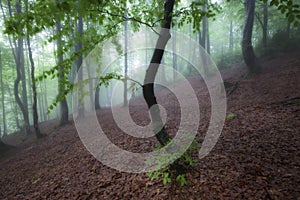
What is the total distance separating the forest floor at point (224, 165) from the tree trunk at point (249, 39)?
1640 millimetres

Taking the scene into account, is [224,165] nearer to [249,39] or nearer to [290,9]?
[290,9]

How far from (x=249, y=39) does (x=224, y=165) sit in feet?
28.2

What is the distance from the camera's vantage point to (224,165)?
3.72 meters

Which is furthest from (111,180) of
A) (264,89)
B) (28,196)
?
(264,89)

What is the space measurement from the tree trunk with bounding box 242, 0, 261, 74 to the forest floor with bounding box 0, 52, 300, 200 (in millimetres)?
1640

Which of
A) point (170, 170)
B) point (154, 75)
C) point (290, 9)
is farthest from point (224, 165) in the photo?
point (290, 9)

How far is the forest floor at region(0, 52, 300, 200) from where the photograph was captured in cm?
316

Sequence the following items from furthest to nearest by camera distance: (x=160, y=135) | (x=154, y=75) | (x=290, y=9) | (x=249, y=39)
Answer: (x=249, y=39) → (x=160, y=135) → (x=154, y=75) → (x=290, y=9)

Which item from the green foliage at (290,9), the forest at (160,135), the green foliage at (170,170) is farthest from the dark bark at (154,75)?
the green foliage at (290,9)

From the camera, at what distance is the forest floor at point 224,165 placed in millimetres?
3158

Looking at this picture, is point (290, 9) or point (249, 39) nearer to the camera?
point (290, 9)

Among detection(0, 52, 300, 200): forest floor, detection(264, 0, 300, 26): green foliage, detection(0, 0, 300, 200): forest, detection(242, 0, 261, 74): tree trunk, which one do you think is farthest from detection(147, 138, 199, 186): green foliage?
detection(242, 0, 261, 74): tree trunk

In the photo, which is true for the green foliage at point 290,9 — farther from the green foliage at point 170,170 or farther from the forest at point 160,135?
the green foliage at point 170,170

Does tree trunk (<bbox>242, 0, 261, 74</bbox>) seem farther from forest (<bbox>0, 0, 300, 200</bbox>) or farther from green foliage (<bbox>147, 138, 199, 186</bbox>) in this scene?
green foliage (<bbox>147, 138, 199, 186</bbox>)
